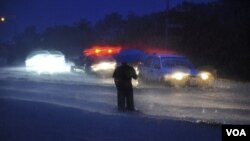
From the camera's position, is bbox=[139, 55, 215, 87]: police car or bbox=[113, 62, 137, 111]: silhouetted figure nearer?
bbox=[113, 62, 137, 111]: silhouetted figure

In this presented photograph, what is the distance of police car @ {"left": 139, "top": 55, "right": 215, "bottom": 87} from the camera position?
94.4 feet

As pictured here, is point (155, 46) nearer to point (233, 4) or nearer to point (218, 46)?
point (233, 4)

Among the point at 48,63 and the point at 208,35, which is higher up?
the point at 208,35

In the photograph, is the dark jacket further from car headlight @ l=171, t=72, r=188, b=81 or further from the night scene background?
car headlight @ l=171, t=72, r=188, b=81

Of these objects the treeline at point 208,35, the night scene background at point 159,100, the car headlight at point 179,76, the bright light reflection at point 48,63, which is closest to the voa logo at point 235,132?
the night scene background at point 159,100

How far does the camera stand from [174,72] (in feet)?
95.0

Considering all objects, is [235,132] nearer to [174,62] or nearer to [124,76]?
[124,76]

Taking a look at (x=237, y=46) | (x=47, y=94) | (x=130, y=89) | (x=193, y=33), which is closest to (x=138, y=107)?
(x=130, y=89)

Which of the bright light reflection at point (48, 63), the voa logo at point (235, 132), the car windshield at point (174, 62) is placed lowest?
the voa logo at point (235, 132)

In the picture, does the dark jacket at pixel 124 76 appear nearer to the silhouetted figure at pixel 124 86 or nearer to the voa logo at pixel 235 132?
the silhouetted figure at pixel 124 86

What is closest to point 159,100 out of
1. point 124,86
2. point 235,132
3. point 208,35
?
point 124,86

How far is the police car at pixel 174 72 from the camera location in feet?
94.4

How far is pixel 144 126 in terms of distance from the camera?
13.8m

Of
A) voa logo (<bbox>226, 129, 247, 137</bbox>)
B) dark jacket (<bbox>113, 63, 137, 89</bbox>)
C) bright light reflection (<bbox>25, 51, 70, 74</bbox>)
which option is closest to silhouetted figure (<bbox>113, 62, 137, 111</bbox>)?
dark jacket (<bbox>113, 63, 137, 89</bbox>)
